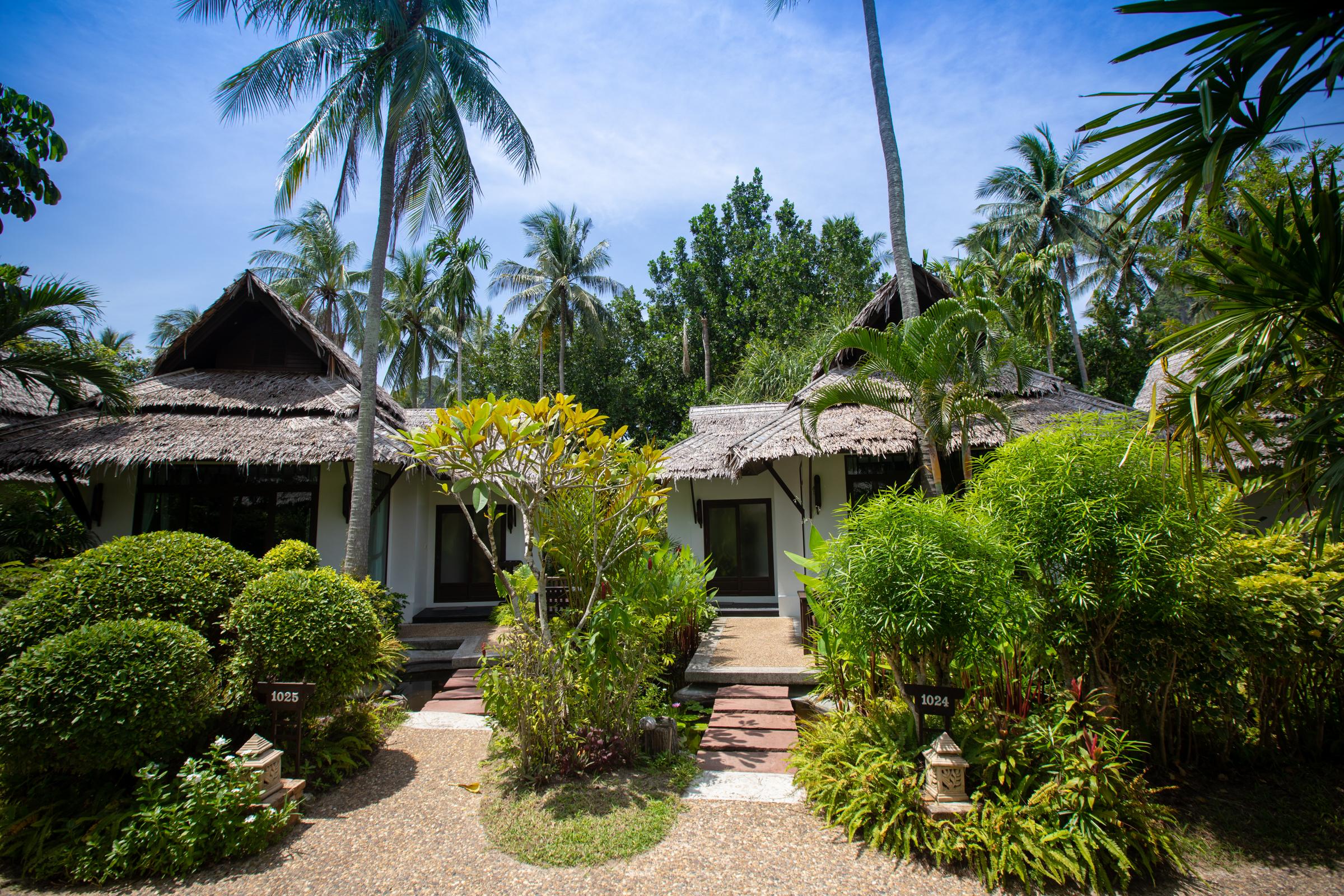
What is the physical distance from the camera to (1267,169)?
916cm

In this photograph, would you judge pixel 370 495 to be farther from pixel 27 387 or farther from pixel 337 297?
pixel 337 297

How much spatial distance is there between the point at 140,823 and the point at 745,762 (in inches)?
150

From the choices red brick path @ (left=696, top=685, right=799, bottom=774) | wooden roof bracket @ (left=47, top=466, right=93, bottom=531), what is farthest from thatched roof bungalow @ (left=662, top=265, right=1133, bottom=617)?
wooden roof bracket @ (left=47, top=466, right=93, bottom=531)

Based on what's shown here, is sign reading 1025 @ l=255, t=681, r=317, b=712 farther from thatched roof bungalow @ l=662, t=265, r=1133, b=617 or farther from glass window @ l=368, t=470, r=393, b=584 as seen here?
glass window @ l=368, t=470, r=393, b=584

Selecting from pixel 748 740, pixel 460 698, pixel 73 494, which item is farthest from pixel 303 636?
pixel 73 494

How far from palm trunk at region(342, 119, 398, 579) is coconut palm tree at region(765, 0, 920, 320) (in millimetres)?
6343

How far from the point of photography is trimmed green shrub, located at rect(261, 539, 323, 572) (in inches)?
258

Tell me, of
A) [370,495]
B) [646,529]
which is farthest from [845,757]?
[370,495]

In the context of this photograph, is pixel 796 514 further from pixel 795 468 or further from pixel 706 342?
pixel 706 342

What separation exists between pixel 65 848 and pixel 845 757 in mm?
4509

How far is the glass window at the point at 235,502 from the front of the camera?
30.8 ft

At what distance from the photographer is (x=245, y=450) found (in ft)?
28.0

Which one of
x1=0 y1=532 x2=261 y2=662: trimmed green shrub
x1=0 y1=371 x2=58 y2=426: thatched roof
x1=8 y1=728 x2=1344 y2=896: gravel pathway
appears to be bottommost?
x1=8 y1=728 x2=1344 y2=896: gravel pathway

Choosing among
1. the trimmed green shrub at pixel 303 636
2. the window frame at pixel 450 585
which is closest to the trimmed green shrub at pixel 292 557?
the trimmed green shrub at pixel 303 636
